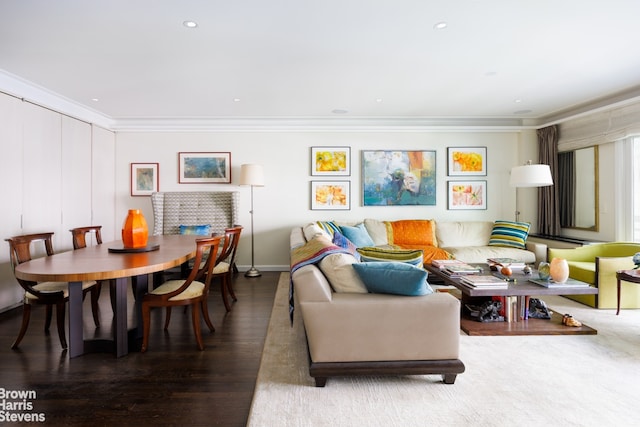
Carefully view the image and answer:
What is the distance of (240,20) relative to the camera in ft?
8.34

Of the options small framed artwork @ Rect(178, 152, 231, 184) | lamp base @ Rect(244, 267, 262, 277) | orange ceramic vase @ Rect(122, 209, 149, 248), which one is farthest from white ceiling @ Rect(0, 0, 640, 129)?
lamp base @ Rect(244, 267, 262, 277)

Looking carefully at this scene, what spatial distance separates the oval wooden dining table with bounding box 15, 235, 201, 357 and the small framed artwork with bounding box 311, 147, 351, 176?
308 cm

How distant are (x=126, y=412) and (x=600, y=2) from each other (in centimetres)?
388

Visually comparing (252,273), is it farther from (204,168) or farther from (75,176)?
(75,176)

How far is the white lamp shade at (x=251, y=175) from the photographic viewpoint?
5.16 m

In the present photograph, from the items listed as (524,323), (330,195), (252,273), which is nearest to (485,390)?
(524,323)

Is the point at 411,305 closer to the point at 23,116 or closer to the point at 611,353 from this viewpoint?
the point at 611,353

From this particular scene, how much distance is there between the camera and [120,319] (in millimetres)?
2576

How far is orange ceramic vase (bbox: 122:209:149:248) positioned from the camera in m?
2.97

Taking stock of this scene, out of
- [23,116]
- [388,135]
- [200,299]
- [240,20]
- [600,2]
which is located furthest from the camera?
[388,135]

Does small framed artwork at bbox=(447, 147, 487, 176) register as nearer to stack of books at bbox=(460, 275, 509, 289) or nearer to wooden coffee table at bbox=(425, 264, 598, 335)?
wooden coffee table at bbox=(425, 264, 598, 335)

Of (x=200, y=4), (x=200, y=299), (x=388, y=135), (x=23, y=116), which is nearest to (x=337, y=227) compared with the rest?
(x=388, y=135)

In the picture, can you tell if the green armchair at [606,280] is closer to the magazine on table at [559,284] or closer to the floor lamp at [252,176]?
the magazine on table at [559,284]

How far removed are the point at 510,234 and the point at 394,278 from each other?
3787mm
